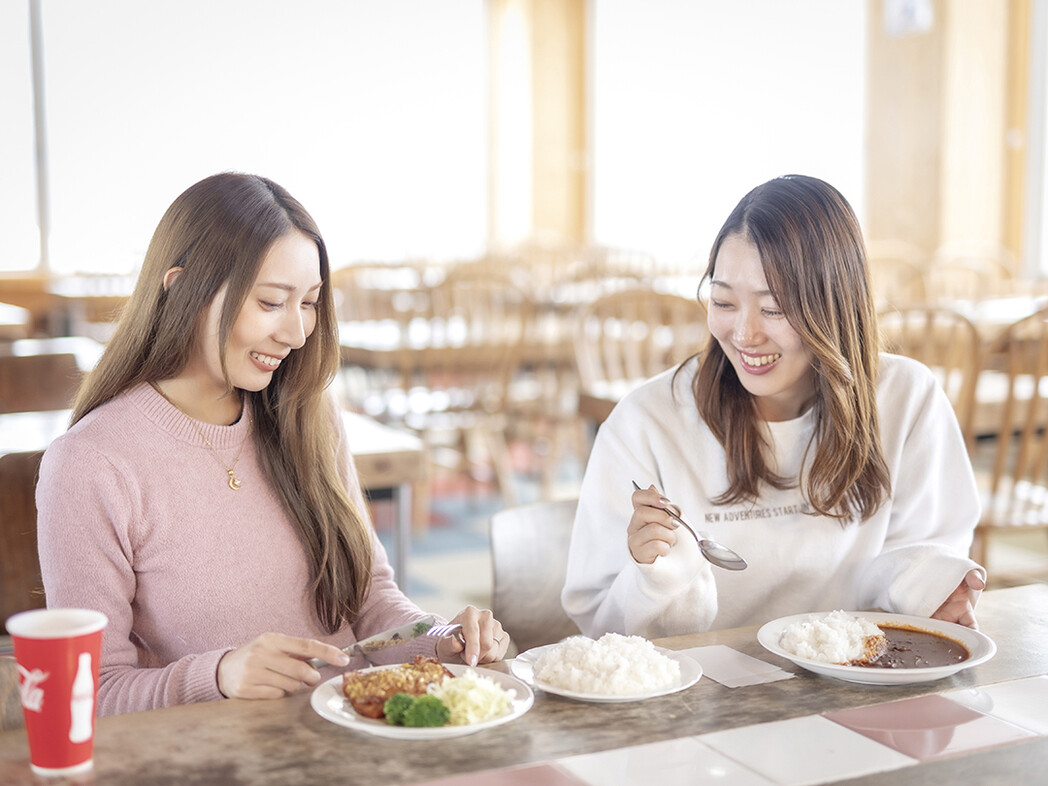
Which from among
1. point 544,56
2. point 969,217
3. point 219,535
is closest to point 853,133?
point 969,217

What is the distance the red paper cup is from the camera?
83cm

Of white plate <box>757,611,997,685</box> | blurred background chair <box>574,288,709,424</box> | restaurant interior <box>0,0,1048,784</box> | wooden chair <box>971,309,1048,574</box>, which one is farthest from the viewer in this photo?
restaurant interior <box>0,0,1048,784</box>

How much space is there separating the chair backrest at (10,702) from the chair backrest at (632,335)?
250 cm

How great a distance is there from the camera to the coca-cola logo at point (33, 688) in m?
0.83

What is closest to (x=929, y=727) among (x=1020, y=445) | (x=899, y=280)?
(x=1020, y=445)

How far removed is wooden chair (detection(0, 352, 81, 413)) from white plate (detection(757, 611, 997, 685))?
75.4 inches

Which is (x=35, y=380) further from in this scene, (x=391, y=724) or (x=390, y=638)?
(x=391, y=724)

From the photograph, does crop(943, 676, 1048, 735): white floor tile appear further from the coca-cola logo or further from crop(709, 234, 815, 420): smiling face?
the coca-cola logo

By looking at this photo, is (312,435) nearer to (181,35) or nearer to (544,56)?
(181,35)

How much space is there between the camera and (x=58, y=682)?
83cm

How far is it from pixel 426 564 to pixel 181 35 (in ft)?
16.3

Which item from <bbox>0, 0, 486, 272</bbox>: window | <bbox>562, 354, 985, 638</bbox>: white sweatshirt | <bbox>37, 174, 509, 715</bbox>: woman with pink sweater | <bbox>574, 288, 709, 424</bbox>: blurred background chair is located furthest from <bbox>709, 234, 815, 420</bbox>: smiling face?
<bbox>0, 0, 486, 272</bbox>: window

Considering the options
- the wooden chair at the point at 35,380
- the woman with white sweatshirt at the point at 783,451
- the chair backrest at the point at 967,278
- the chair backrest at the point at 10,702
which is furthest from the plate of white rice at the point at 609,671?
the chair backrest at the point at 967,278

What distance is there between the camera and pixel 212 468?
134 centimetres
